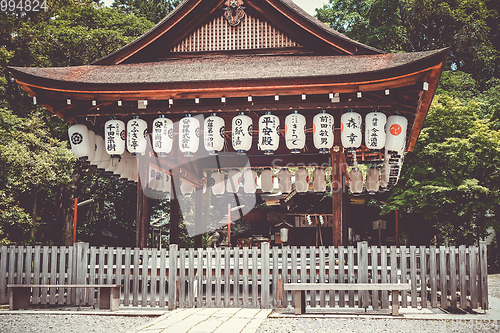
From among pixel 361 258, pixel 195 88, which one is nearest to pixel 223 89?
pixel 195 88

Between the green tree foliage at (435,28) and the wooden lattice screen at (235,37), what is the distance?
2217 centimetres

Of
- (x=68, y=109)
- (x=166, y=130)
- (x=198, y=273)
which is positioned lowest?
(x=198, y=273)

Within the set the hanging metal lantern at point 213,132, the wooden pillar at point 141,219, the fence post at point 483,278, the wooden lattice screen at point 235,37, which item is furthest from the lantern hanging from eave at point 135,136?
the fence post at point 483,278

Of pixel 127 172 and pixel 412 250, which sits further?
pixel 127 172

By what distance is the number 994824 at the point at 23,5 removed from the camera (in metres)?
21.6

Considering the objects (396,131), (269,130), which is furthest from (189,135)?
(396,131)

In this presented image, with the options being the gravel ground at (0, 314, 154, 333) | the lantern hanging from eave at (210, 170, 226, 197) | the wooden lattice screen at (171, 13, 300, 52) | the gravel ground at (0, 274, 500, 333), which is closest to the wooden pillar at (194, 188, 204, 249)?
the lantern hanging from eave at (210, 170, 226, 197)

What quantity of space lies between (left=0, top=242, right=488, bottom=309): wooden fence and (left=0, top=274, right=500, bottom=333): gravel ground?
0.93 metres

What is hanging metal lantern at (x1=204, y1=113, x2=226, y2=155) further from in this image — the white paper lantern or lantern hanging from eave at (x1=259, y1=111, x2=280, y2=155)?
the white paper lantern

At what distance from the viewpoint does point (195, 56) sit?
1077 centimetres

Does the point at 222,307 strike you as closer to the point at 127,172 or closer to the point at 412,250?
the point at 412,250

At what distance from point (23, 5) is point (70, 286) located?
2031 cm

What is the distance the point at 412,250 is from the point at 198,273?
4.22m

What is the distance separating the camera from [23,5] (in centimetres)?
2250
